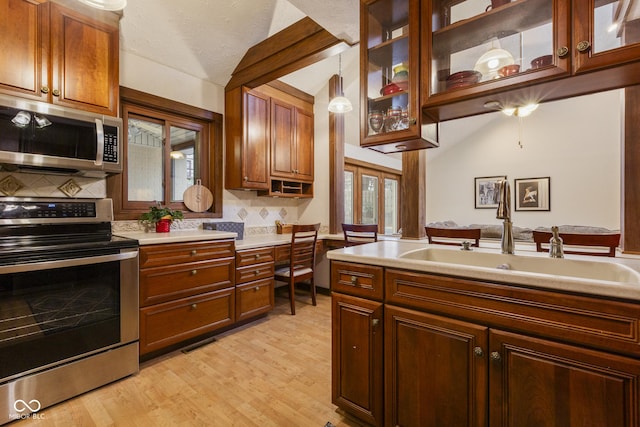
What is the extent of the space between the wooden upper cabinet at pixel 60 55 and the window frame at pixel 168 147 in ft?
1.21

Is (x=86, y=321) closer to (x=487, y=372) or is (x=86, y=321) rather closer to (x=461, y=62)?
(x=487, y=372)

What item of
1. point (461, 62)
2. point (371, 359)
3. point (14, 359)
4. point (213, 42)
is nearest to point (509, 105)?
point (461, 62)

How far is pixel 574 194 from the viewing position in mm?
→ 5281

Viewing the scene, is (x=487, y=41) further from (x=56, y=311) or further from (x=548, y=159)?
(x=548, y=159)

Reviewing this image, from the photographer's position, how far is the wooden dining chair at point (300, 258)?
10.0 ft

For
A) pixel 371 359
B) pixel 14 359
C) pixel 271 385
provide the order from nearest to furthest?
pixel 371 359, pixel 14 359, pixel 271 385

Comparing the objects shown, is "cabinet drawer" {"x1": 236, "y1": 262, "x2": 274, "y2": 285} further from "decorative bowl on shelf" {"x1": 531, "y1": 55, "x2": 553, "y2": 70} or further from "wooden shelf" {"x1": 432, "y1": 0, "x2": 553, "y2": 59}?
"decorative bowl on shelf" {"x1": 531, "y1": 55, "x2": 553, "y2": 70}

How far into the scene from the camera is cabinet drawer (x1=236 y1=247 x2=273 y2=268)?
2691 millimetres

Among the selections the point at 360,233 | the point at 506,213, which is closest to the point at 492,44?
the point at 506,213

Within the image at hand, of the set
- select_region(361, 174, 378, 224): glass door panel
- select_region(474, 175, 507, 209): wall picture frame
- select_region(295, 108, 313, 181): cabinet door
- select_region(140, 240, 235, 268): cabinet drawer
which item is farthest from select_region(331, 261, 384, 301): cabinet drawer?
select_region(474, 175, 507, 209): wall picture frame

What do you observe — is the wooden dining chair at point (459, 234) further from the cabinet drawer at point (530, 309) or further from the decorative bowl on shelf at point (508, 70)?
the decorative bowl on shelf at point (508, 70)

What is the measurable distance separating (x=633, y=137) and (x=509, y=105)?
1050 millimetres
